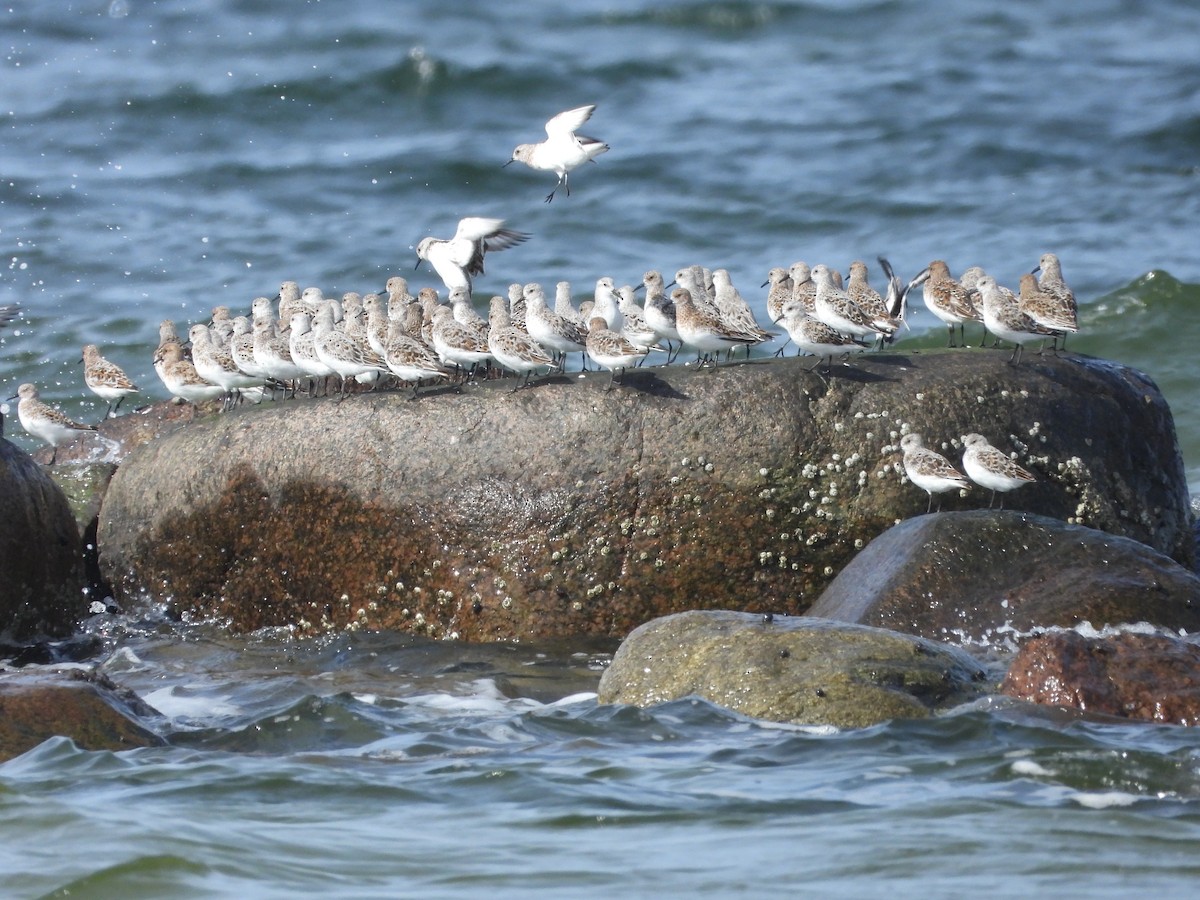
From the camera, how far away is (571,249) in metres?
22.2

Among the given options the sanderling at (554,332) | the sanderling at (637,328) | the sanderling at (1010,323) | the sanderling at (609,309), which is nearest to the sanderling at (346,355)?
the sanderling at (554,332)

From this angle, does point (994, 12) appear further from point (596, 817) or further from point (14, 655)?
point (596, 817)

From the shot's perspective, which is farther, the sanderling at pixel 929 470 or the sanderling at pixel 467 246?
the sanderling at pixel 467 246

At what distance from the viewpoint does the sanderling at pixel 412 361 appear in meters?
10.7

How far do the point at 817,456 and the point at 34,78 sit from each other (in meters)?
21.1

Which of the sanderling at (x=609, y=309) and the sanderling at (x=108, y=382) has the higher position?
the sanderling at (x=609, y=309)

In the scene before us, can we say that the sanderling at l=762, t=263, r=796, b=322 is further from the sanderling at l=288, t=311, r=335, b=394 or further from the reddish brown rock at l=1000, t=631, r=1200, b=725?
the reddish brown rock at l=1000, t=631, r=1200, b=725

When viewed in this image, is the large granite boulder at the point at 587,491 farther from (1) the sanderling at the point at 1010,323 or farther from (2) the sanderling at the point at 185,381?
(2) the sanderling at the point at 185,381

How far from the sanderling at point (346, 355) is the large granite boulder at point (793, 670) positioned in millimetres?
3474

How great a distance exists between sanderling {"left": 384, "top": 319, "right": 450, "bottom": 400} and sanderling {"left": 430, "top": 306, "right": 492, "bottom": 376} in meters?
0.26

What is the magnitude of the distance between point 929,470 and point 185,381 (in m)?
5.76

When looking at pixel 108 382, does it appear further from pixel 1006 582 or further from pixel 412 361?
pixel 1006 582

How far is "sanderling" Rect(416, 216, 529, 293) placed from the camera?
14039mm

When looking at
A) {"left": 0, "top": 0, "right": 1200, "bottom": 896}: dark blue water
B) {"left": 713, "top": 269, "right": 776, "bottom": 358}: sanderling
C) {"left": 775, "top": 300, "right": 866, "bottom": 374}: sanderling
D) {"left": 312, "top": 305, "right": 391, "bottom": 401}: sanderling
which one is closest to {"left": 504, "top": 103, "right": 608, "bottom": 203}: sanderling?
{"left": 713, "top": 269, "right": 776, "bottom": 358}: sanderling
